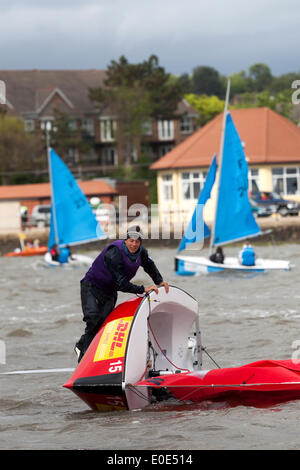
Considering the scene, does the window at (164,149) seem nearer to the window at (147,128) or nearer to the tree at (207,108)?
the window at (147,128)

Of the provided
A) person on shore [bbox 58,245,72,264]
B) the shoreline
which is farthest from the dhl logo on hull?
the shoreline

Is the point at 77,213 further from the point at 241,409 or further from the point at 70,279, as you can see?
the point at 241,409

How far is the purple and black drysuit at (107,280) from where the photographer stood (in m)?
9.55

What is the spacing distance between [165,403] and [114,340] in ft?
2.98

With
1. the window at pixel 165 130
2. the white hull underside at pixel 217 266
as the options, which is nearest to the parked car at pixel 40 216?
the white hull underside at pixel 217 266

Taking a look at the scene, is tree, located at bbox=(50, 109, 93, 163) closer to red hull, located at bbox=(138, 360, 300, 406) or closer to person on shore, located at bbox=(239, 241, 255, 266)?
person on shore, located at bbox=(239, 241, 255, 266)

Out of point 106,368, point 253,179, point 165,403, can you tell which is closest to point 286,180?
point 253,179

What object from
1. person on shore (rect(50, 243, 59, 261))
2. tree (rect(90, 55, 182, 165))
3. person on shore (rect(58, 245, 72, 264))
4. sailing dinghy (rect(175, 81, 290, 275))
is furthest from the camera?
tree (rect(90, 55, 182, 165))

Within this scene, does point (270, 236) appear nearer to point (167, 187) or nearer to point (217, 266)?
point (167, 187)

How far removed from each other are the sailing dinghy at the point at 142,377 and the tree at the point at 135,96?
5870cm

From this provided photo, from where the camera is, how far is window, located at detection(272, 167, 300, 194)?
5012 centimetres

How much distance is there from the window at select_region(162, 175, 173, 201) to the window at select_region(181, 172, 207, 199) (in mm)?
1230

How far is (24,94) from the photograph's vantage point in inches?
3145
